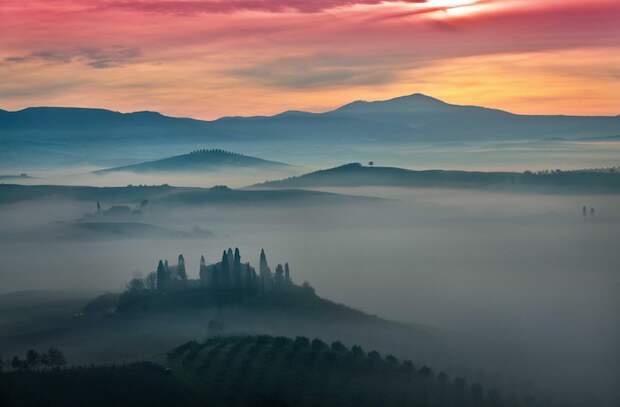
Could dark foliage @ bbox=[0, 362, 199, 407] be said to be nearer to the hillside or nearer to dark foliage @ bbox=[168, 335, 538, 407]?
the hillside

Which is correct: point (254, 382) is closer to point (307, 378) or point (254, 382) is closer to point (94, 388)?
point (307, 378)

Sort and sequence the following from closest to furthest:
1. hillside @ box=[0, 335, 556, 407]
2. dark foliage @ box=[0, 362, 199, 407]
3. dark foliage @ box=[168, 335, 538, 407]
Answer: dark foliage @ box=[0, 362, 199, 407] → hillside @ box=[0, 335, 556, 407] → dark foliage @ box=[168, 335, 538, 407]

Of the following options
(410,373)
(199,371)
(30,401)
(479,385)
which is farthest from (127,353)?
(479,385)

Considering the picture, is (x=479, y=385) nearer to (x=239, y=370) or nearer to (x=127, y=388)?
(x=239, y=370)

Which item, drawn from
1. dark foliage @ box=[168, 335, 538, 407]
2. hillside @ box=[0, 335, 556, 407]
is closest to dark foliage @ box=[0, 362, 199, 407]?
hillside @ box=[0, 335, 556, 407]

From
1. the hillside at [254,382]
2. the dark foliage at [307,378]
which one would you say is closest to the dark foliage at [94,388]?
the hillside at [254,382]

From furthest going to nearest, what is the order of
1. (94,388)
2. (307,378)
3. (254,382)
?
(307,378) < (254,382) < (94,388)

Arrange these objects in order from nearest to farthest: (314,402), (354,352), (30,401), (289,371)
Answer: (30,401) < (314,402) < (289,371) < (354,352)

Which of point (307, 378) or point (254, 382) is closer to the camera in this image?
point (254, 382)

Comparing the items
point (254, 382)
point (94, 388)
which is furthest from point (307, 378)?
point (94, 388)

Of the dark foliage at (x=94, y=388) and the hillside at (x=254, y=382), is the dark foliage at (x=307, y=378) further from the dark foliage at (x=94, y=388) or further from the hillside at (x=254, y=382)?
the dark foliage at (x=94, y=388)

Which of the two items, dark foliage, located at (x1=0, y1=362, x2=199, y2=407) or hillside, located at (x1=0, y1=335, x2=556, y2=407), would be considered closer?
dark foliage, located at (x1=0, y1=362, x2=199, y2=407)
